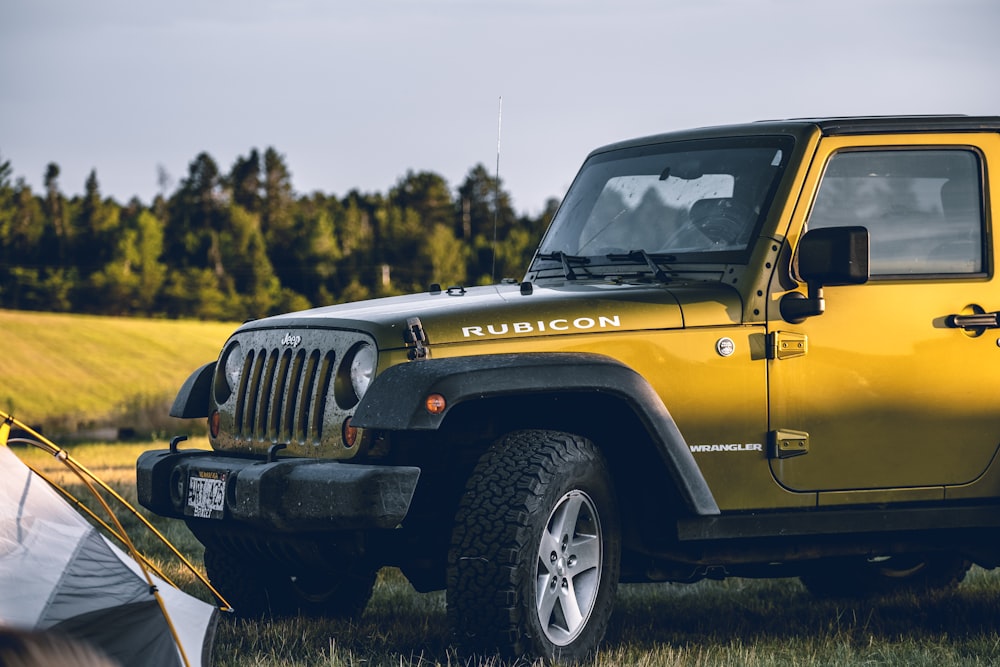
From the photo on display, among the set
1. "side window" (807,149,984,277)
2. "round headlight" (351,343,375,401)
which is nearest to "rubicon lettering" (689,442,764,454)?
"side window" (807,149,984,277)

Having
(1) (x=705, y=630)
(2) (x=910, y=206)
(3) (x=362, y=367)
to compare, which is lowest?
(1) (x=705, y=630)

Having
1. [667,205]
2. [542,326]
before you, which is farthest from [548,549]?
[667,205]

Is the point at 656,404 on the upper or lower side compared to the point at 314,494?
upper

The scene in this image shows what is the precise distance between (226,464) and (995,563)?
340 centimetres

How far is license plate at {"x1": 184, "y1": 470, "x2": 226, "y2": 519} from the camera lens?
5.52m

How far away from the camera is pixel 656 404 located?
5457mm

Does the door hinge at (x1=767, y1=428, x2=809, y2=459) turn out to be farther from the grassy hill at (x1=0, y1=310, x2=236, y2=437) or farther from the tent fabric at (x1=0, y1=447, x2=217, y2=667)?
the grassy hill at (x1=0, y1=310, x2=236, y2=437)

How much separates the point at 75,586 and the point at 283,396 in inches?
45.4

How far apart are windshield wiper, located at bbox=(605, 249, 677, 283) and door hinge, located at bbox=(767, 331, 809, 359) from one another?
1.69 feet

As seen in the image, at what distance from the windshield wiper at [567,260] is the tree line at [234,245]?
82.6 meters

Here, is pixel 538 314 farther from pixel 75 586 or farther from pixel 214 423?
pixel 75 586

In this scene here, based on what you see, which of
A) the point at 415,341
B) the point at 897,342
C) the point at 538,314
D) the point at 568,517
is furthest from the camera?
the point at 897,342

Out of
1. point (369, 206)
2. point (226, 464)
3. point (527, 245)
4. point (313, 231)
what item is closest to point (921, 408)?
point (226, 464)

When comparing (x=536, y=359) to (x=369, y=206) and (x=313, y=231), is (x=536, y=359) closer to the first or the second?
(x=313, y=231)
